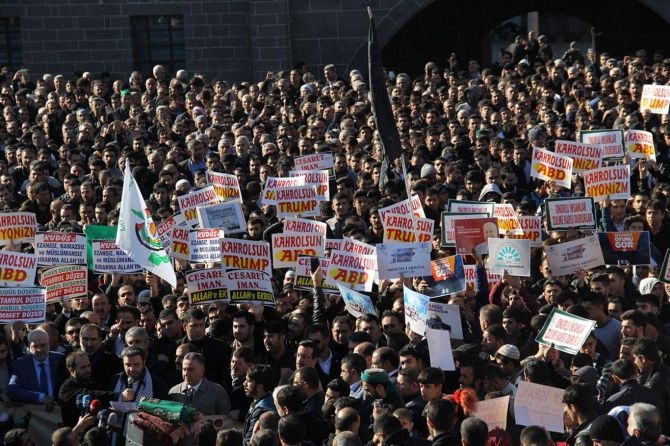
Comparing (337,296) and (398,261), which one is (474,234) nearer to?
(398,261)

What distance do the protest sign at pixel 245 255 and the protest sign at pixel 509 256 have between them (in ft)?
6.31

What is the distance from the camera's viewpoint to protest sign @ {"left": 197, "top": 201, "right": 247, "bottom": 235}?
1473cm

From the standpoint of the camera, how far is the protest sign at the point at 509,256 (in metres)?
13.1

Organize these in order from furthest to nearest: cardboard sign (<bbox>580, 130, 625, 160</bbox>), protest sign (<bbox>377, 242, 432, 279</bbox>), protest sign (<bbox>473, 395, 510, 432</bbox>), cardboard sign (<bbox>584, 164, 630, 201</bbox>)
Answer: cardboard sign (<bbox>580, 130, 625, 160</bbox>), cardboard sign (<bbox>584, 164, 630, 201</bbox>), protest sign (<bbox>377, 242, 432, 279</bbox>), protest sign (<bbox>473, 395, 510, 432</bbox>)

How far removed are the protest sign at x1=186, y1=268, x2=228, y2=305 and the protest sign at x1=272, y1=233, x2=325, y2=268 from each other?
47.7 inches

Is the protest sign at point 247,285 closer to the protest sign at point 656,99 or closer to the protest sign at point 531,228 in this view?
the protest sign at point 531,228

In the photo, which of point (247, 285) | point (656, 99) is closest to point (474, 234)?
point (247, 285)

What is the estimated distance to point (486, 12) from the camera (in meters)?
34.6

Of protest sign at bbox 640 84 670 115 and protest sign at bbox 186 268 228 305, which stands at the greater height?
protest sign at bbox 640 84 670 115

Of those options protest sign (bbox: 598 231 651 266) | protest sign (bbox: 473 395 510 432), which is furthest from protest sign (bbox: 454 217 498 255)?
protest sign (bbox: 473 395 510 432)

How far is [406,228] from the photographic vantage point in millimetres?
13977

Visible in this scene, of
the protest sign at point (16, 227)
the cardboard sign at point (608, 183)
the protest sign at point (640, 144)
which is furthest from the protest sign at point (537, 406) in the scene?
the protest sign at point (640, 144)

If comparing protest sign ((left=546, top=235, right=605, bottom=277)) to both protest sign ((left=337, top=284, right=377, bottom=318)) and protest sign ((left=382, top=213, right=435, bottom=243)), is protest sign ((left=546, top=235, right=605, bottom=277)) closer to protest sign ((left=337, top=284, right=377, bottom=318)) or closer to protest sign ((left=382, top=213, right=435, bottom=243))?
protest sign ((left=382, top=213, right=435, bottom=243))

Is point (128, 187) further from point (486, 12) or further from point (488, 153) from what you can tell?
point (486, 12)
